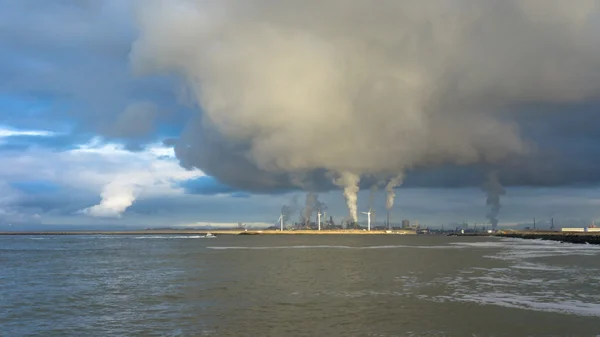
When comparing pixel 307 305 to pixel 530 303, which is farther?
pixel 307 305

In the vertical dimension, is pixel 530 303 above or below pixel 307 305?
above

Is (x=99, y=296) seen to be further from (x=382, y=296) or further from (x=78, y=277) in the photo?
(x=382, y=296)

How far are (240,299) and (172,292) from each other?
906cm

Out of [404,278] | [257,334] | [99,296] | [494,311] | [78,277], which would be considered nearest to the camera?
[257,334]

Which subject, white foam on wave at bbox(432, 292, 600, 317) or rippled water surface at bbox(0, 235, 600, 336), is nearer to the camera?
rippled water surface at bbox(0, 235, 600, 336)

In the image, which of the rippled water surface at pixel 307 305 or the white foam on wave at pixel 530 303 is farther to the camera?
the white foam on wave at pixel 530 303

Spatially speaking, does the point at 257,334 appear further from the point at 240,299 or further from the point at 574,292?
the point at 574,292

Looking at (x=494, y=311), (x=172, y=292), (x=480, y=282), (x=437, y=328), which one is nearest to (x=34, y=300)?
(x=172, y=292)

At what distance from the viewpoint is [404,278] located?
6209 cm

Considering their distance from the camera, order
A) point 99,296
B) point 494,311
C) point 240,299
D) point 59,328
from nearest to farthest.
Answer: point 59,328
point 494,311
point 240,299
point 99,296

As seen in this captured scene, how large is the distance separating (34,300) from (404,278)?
132 feet

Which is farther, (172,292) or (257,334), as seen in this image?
(172,292)

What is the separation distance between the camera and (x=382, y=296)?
45594 millimetres

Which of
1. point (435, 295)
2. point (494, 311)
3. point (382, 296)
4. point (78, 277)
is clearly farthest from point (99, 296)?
point (494, 311)
